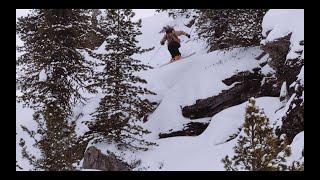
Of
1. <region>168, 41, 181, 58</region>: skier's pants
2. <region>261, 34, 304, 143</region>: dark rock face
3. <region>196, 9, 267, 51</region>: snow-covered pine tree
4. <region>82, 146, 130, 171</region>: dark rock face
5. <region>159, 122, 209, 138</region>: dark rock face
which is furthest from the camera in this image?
<region>168, 41, 181, 58</region>: skier's pants

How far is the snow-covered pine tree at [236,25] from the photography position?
1831cm

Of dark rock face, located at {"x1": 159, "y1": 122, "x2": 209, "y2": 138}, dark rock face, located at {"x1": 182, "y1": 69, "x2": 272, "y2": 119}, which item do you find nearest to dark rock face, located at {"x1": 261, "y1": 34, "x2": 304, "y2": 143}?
dark rock face, located at {"x1": 182, "y1": 69, "x2": 272, "y2": 119}

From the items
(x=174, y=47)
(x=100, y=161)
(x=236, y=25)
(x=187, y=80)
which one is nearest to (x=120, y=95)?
(x=100, y=161)

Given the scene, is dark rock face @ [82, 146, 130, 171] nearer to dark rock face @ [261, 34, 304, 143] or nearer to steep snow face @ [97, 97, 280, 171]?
steep snow face @ [97, 97, 280, 171]

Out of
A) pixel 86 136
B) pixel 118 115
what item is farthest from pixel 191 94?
pixel 86 136

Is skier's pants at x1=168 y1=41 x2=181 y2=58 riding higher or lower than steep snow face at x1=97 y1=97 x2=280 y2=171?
higher

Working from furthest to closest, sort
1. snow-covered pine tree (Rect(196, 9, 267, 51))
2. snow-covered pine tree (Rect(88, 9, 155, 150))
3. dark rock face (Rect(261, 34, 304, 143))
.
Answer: snow-covered pine tree (Rect(196, 9, 267, 51)) < snow-covered pine tree (Rect(88, 9, 155, 150)) < dark rock face (Rect(261, 34, 304, 143))

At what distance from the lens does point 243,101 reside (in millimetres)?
16562

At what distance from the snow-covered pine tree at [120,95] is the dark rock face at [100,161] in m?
0.61

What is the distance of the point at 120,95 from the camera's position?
16.1 meters

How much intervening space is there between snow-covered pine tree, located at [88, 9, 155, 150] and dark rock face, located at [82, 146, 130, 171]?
0.61 meters

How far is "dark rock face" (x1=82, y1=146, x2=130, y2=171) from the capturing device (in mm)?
15191

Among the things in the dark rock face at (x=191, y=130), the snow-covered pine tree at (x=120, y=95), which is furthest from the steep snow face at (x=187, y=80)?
the snow-covered pine tree at (x=120, y=95)
